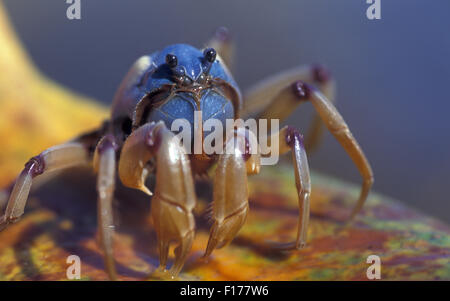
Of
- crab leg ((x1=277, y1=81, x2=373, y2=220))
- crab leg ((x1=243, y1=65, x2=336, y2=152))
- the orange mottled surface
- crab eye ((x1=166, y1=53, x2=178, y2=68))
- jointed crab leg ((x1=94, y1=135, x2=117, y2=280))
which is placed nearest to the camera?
Result: jointed crab leg ((x1=94, y1=135, x2=117, y2=280))

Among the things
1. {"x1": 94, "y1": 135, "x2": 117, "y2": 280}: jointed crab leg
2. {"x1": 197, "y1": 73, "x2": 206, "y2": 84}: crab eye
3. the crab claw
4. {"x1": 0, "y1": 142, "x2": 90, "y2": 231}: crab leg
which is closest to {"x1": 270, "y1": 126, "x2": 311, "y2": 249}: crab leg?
{"x1": 197, "y1": 73, "x2": 206, "y2": 84}: crab eye

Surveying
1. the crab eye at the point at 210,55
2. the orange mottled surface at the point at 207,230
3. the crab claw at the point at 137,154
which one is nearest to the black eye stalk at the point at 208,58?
the crab eye at the point at 210,55

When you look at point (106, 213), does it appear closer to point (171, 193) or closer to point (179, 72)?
point (171, 193)

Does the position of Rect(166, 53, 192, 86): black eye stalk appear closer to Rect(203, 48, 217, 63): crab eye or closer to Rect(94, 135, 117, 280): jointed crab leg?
Rect(203, 48, 217, 63): crab eye

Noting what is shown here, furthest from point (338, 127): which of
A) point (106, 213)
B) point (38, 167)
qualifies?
point (38, 167)

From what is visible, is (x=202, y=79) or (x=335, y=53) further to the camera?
(x=335, y=53)
